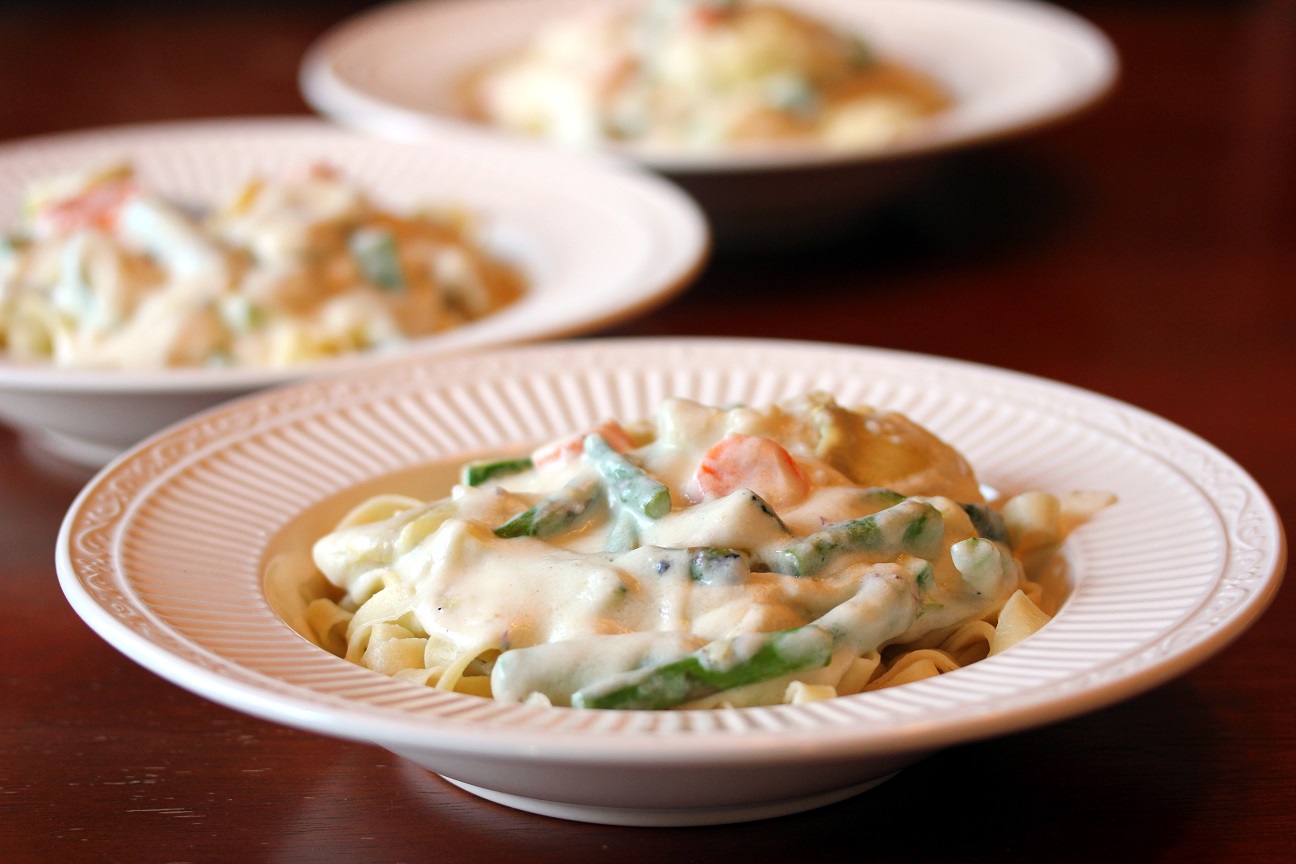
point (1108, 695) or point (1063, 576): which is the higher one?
point (1108, 695)

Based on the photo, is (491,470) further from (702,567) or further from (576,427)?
(702,567)

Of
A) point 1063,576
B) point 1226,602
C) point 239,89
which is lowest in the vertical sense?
point 239,89

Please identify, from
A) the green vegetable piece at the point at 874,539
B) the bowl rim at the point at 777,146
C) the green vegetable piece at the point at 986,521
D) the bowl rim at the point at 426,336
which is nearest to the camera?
the green vegetable piece at the point at 874,539

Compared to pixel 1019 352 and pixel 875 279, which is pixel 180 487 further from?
pixel 875 279

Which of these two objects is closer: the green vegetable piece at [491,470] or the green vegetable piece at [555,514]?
the green vegetable piece at [555,514]

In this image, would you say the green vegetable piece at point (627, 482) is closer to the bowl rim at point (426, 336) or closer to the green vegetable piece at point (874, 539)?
the green vegetable piece at point (874, 539)

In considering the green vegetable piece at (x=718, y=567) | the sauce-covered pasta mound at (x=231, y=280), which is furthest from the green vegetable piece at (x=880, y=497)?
the sauce-covered pasta mound at (x=231, y=280)

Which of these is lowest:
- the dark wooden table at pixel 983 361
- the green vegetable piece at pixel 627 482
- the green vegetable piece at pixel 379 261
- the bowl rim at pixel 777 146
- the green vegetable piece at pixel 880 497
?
the dark wooden table at pixel 983 361

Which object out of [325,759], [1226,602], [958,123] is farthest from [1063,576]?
[958,123]
